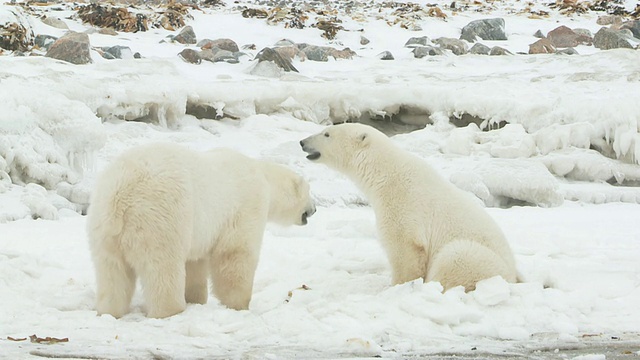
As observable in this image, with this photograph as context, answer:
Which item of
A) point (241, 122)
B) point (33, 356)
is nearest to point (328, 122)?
point (241, 122)

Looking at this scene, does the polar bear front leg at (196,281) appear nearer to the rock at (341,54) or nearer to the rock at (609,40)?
the rock at (341,54)

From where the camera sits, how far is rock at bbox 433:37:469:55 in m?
19.5

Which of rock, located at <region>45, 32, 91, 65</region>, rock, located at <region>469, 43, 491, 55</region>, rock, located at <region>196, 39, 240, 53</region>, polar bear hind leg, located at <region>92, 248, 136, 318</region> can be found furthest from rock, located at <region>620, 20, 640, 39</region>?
polar bear hind leg, located at <region>92, 248, 136, 318</region>

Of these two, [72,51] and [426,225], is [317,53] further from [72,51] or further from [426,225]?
[426,225]

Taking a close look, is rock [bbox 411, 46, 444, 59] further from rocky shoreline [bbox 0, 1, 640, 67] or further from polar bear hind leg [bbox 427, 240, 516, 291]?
polar bear hind leg [bbox 427, 240, 516, 291]

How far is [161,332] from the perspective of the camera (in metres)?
4.04

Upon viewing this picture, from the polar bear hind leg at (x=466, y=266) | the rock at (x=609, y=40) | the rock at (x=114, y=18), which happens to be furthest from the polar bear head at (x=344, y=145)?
the rock at (x=609, y=40)

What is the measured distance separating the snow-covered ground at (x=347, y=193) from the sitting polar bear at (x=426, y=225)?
1.23ft

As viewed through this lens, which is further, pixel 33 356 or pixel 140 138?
pixel 140 138

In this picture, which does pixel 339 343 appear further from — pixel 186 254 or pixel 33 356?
pixel 33 356

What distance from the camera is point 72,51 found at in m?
13.4

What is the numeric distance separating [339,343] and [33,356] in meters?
1.44

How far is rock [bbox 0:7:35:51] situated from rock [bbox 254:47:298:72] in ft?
15.3

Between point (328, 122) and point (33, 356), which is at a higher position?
point (33, 356)
